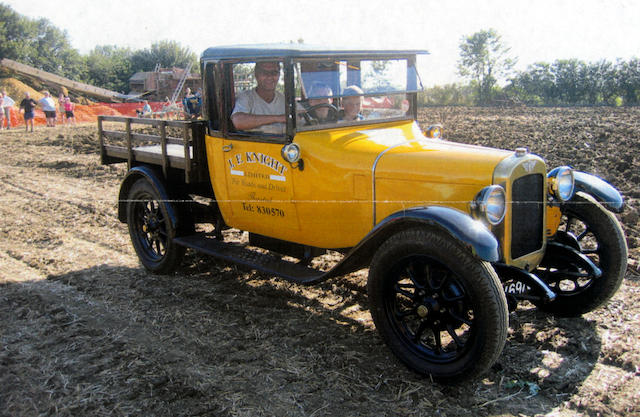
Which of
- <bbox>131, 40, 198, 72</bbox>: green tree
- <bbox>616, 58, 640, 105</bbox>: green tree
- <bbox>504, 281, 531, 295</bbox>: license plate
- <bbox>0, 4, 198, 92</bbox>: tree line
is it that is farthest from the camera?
<bbox>131, 40, 198, 72</bbox>: green tree

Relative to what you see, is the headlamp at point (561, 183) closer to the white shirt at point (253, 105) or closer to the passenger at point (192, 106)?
the white shirt at point (253, 105)

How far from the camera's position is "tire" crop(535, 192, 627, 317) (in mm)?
3855

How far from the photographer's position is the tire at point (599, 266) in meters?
3.86

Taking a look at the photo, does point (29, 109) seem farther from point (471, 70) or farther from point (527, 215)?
point (471, 70)

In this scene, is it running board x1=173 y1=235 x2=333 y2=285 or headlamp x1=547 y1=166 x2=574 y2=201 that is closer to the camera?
headlamp x1=547 y1=166 x2=574 y2=201

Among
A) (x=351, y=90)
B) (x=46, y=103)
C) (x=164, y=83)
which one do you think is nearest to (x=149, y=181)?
(x=351, y=90)

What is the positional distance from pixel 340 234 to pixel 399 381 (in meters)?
1.20

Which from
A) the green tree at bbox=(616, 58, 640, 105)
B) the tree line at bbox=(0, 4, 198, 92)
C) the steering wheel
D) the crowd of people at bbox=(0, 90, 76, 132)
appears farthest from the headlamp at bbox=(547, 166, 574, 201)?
the tree line at bbox=(0, 4, 198, 92)

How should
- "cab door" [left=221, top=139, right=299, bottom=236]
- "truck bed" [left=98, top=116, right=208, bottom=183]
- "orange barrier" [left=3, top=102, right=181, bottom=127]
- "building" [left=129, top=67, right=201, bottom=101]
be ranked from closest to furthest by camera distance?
1. "cab door" [left=221, top=139, right=299, bottom=236]
2. "truck bed" [left=98, top=116, right=208, bottom=183]
3. "orange barrier" [left=3, top=102, right=181, bottom=127]
4. "building" [left=129, top=67, right=201, bottom=101]

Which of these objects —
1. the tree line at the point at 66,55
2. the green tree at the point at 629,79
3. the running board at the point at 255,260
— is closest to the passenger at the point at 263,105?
the running board at the point at 255,260

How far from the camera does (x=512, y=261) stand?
142 inches

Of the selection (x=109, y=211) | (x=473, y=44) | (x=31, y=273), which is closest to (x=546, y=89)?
(x=473, y=44)

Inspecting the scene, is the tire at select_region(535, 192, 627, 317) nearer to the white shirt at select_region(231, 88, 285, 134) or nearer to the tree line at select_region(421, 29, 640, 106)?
the white shirt at select_region(231, 88, 285, 134)

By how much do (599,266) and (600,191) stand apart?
569mm
